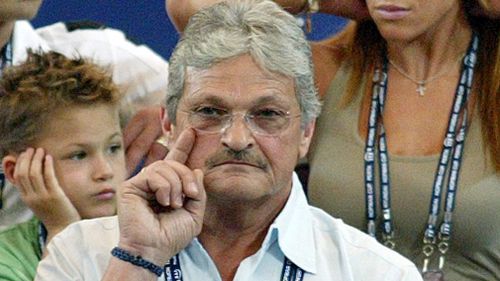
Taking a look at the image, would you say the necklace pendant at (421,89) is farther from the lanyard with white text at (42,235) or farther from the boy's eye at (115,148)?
the lanyard with white text at (42,235)

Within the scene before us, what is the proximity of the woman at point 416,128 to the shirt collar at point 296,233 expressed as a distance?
0.49 meters

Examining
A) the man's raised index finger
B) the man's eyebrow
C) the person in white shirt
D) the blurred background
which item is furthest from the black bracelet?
the blurred background

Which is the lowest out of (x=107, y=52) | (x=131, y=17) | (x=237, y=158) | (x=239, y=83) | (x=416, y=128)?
(x=131, y=17)

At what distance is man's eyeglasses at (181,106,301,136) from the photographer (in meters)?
2.53

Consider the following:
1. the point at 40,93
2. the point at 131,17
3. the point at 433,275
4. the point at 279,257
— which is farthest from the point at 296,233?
the point at 131,17

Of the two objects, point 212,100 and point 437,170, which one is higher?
point 212,100

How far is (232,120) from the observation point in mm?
2529

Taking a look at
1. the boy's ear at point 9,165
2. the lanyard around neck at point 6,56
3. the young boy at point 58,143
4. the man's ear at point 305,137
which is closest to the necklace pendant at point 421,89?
the man's ear at point 305,137

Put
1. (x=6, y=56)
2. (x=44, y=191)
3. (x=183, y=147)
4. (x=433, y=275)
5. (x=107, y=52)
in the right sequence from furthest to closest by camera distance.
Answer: (x=107, y=52)
(x=6, y=56)
(x=44, y=191)
(x=433, y=275)
(x=183, y=147)

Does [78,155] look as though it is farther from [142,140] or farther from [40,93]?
[142,140]

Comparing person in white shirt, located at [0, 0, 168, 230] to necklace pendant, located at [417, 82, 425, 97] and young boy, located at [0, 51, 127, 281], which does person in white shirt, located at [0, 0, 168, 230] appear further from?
necklace pendant, located at [417, 82, 425, 97]

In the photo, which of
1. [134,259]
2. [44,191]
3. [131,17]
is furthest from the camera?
[131,17]

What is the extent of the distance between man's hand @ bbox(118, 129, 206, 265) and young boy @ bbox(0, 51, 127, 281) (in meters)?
0.65

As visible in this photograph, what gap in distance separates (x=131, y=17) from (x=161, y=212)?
195cm
